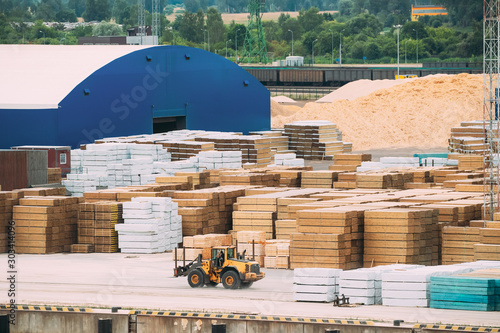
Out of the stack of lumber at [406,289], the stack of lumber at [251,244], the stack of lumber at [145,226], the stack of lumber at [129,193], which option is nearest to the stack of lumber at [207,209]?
the stack of lumber at [129,193]

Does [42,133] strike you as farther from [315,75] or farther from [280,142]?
[315,75]

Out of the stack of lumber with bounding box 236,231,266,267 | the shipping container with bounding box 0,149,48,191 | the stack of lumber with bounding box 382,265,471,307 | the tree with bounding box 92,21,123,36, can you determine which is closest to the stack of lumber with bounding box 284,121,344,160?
the shipping container with bounding box 0,149,48,191

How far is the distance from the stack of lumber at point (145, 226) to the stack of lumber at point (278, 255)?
13.6 ft

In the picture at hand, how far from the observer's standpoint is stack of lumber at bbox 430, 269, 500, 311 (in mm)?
24062

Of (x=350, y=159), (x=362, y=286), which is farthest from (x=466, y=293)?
(x=350, y=159)

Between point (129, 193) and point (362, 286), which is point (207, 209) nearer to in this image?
point (129, 193)

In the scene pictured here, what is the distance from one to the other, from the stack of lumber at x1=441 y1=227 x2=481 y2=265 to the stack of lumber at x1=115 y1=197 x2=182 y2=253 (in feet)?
29.1

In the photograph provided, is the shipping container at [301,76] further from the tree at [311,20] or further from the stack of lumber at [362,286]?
the stack of lumber at [362,286]

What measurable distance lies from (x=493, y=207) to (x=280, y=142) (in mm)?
27780

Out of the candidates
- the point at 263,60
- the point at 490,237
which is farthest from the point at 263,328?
the point at 263,60

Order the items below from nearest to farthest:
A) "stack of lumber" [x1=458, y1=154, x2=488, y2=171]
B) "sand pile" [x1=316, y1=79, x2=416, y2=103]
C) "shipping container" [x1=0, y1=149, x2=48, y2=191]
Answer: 1. "shipping container" [x1=0, y1=149, x2=48, y2=191]
2. "stack of lumber" [x1=458, y1=154, x2=488, y2=171]
3. "sand pile" [x1=316, y1=79, x2=416, y2=103]

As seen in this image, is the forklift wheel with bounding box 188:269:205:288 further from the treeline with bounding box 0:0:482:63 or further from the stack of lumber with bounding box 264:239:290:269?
the treeline with bounding box 0:0:482:63

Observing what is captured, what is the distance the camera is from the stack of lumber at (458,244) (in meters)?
30.9

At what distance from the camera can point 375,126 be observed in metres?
70.5
